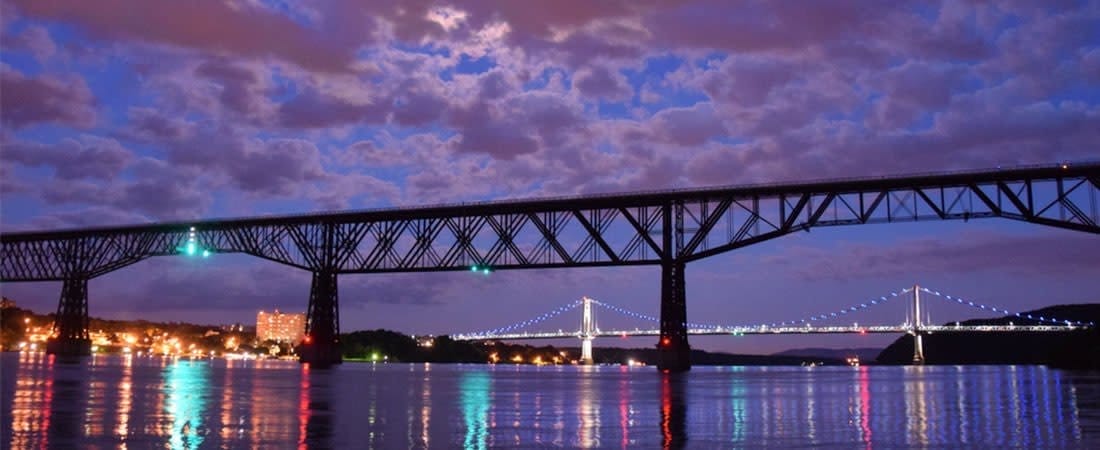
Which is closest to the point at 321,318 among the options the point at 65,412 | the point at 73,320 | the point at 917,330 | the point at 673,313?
the point at 673,313

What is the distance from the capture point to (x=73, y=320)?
109 m

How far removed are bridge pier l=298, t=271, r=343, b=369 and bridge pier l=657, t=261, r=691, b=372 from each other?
29.3 m

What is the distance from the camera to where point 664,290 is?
68.6m

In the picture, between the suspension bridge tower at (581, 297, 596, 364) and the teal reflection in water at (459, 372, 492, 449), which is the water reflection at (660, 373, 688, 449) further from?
the suspension bridge tower at (581, 297, 596, 364)

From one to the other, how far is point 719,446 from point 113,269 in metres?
94.9

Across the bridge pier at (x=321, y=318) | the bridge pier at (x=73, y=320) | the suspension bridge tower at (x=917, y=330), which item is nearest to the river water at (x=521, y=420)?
the bridge pier at (x=321, y=318)

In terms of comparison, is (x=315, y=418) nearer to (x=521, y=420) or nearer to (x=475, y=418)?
(x=475, y=418)

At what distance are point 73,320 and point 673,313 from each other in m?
69.9

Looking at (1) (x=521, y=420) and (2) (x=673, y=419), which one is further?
(2) (x=673, y=419)

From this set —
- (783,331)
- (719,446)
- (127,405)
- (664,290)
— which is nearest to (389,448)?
(719,446)

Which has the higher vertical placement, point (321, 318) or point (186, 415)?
point (321, 318)

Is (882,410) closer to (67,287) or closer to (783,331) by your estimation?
(67,287)

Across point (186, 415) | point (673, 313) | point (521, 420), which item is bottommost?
point (521, 420)

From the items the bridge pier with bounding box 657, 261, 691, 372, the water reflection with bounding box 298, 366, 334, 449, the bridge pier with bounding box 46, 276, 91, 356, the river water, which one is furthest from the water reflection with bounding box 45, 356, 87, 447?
the bridge pier with bounding box 46, 276, 91, 356
